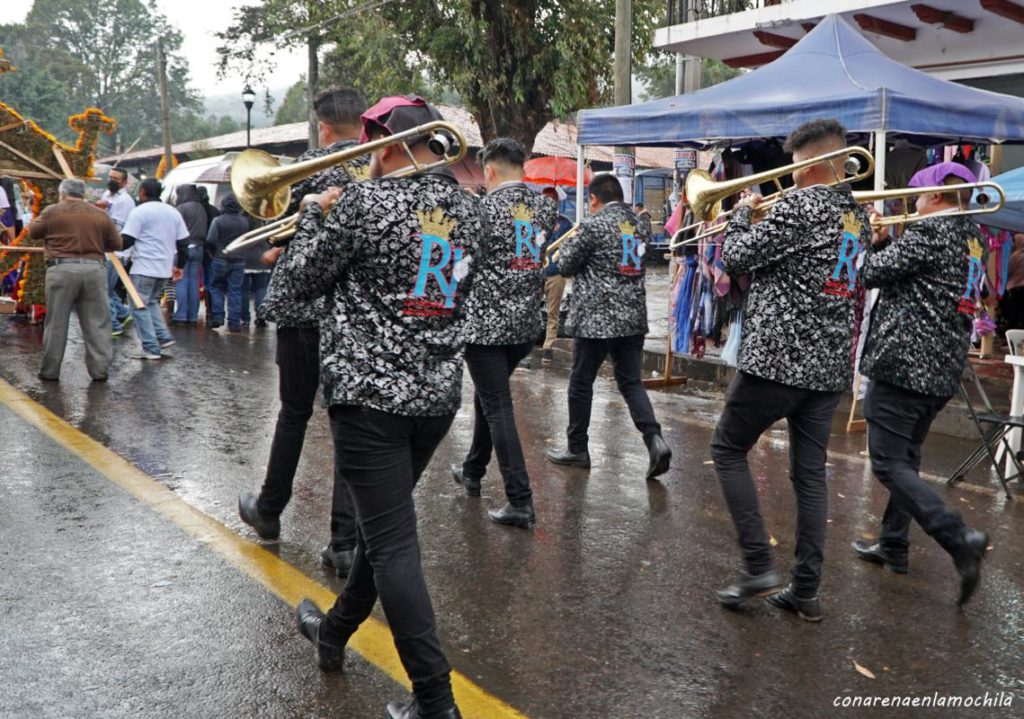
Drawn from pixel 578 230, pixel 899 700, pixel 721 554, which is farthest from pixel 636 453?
pixel 899 700

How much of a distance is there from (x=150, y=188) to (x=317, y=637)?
856cm

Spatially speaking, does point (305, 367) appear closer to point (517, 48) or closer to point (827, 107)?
point (827, 107)

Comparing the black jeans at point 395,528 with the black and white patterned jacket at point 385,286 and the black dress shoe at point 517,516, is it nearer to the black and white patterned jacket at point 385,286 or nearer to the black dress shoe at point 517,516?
the black and white patterned jacket at point 385,286

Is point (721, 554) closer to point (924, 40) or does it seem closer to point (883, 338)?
point (883, 338)

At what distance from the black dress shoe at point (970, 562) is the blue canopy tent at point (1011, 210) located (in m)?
4.01

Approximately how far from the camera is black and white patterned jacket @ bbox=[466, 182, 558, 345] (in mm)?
5637

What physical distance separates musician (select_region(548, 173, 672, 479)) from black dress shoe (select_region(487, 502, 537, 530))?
1.27 metres

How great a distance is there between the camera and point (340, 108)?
15.8 feet

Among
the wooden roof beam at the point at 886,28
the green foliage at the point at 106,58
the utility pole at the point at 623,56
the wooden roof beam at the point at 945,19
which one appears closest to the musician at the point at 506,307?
the utility pole at the point at 623,56

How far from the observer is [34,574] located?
4.50m

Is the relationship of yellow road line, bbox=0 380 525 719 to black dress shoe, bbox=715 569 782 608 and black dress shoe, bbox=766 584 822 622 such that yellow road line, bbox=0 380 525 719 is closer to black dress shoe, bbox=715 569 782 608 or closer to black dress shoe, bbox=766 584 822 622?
black dress shoe, bbox=715 569 782 608

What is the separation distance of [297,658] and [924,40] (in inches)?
514

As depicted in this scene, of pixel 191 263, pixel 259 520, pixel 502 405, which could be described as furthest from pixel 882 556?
pixel 191 263

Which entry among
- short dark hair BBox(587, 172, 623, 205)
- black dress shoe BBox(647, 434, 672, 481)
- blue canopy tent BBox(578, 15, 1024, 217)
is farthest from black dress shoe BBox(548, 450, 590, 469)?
blue canopy tent BBox(578, 15, 1024, 217)
